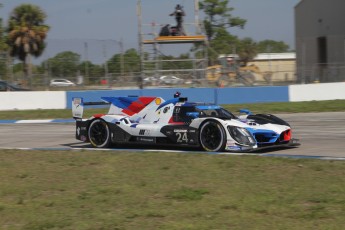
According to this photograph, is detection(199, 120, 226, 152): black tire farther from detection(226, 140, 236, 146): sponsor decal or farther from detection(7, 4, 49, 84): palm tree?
detection(7, 4, 49, 84): palm tree

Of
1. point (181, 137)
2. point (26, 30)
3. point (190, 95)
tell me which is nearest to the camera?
point (181, 137)

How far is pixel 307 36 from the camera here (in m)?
44.2

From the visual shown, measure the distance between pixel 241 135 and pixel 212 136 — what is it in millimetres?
563

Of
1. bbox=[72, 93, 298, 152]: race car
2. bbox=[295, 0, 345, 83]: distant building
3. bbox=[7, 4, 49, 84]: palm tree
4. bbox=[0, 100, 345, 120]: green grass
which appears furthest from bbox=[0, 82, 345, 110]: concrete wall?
bbox=[7, 4, 49, 84]: palm tree

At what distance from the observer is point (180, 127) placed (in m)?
10.4

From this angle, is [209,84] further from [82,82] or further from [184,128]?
[184,128]

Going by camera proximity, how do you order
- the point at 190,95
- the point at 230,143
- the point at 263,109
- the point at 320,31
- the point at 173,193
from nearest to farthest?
the point at 173,193 → the point at 230,143 → the point at 263,109 → the point at 190,95 → the point at 320,31

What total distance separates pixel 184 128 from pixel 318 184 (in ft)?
12.7

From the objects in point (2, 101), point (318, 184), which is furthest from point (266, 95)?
point (318, 184)

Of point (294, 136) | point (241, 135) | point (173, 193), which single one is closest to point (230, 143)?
point (241, 135)

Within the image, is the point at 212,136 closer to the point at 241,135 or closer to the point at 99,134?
the point at 241,135

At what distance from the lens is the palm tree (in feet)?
150

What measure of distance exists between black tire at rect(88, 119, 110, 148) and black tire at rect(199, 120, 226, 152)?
225cm

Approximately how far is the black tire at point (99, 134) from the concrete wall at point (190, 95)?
12628mm
